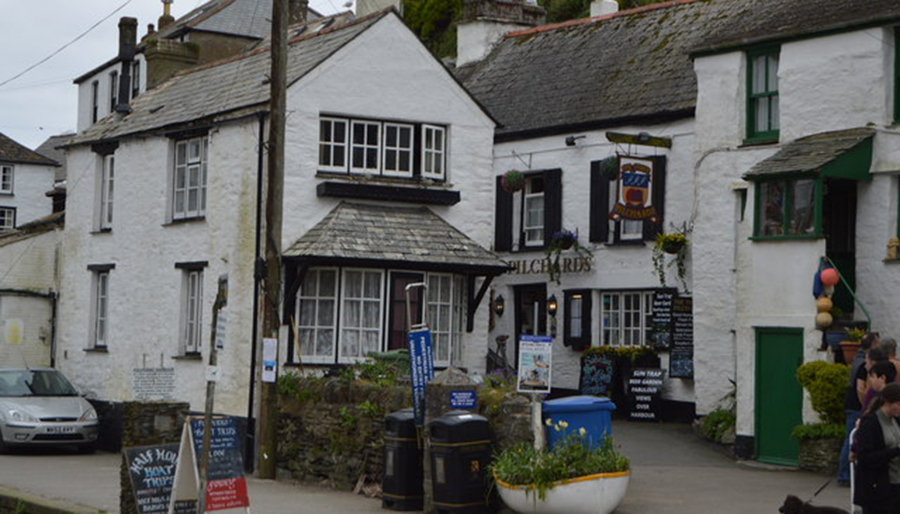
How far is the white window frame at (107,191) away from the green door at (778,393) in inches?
516

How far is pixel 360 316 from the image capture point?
22.6m

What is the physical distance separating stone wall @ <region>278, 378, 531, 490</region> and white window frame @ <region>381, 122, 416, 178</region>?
4460mm

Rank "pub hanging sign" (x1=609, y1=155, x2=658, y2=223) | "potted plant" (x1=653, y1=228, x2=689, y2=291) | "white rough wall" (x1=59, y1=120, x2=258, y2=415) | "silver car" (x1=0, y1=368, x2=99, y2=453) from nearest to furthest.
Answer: "white rough wall" (x1=59, y1=120, x2=258, y2=415)
"silver car" (x1=0, y1=368, x2=99, y2=453)
"pub hanging sign" (x1=609, y1=155, x2=658, y2=223)
"potted plant" (x1=653, y1=228, x2=689, y2=291)

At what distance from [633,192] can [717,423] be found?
4908 millimetres

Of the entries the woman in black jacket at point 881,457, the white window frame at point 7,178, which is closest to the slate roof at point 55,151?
the white window frame at point 7,178

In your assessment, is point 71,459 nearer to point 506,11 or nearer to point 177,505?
point 177,505

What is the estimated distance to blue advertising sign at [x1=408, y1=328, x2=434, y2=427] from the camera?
1686 cm

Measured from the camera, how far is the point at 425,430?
16.4 metres

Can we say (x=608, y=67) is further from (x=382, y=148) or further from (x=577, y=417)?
(x=577, y=417)

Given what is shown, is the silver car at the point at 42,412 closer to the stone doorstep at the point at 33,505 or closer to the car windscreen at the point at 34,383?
the car windscreen at the point at 34,383

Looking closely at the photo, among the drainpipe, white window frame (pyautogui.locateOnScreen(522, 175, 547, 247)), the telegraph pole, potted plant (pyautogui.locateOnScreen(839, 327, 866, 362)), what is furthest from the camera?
white window frame (pyautogui.locateOnScreen(522, 175, 547, 247))

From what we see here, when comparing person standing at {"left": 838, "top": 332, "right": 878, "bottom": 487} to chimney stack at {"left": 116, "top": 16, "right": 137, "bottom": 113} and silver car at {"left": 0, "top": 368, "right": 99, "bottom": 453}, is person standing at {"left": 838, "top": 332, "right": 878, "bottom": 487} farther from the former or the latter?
chimney stack at {"left": 116, "top": 16, "right": 137, "bottom": 113}

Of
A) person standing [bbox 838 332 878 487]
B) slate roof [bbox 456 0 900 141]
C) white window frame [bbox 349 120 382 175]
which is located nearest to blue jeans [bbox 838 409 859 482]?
person standing [bbox 838 332 878 487]

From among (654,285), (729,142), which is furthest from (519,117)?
(729,142)
